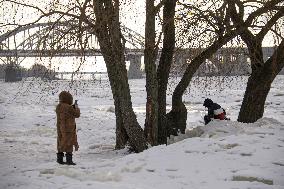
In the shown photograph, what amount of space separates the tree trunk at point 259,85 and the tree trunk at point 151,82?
8.52 feet

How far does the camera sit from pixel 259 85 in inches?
429

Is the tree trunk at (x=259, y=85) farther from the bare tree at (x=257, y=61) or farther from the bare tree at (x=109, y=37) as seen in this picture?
the bare tree at (x=109, y=37)

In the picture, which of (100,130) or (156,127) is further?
(100,130)

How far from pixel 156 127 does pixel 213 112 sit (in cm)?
160

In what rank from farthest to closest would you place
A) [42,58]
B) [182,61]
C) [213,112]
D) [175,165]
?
[182,61]
[213,112]
[42,58]
[175,165]

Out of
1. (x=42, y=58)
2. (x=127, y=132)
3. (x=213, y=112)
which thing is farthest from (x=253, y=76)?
(x=42, y=58)

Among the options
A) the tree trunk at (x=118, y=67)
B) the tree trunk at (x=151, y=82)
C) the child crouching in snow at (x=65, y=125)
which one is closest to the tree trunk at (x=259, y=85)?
the tree trunk at (x=151, y=82)

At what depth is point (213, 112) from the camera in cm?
1077

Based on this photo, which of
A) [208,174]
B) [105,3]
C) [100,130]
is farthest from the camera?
[100,130]

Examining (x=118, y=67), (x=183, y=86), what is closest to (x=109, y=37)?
(x=118, y=67)

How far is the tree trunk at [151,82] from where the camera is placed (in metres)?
9.52

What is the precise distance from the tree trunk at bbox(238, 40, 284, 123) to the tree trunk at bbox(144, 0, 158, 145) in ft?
8.52

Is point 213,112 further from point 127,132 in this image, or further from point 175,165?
point 175,165

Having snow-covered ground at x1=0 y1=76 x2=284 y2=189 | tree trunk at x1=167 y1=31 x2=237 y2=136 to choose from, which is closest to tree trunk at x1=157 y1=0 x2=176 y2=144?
tree trunk at x1=167 y1=31 x2=237 y2=136
